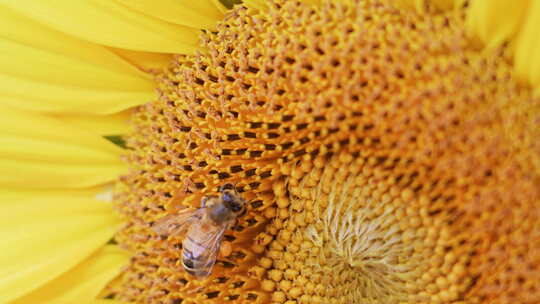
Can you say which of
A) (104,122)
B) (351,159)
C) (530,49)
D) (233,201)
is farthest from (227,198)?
(530,49)

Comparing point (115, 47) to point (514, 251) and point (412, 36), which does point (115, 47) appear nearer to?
point (412, 36)

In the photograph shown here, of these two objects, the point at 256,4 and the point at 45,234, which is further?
the point at 45,234

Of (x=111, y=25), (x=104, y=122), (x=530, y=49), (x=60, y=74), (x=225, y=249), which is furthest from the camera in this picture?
(x=104, y=122)

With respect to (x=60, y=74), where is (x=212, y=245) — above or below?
below

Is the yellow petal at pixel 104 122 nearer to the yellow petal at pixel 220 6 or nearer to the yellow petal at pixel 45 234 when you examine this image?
the yellow petal at pixel 45 234

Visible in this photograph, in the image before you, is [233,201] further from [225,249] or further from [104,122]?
[104,122]

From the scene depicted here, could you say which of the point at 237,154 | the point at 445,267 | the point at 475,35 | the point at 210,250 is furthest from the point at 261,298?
the point at 475,35

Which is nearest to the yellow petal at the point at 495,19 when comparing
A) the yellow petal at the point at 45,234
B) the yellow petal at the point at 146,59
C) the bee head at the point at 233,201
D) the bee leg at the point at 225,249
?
the bee head at the point at 233,201
